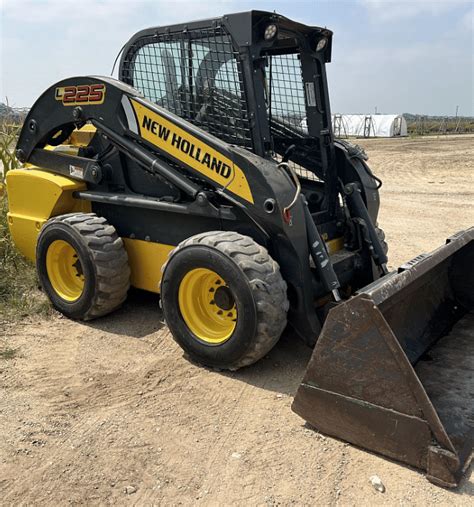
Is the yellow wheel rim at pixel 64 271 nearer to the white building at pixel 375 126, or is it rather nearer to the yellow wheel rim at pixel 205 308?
the yellow wheel rim at pixel 205 308

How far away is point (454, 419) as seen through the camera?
294 centimetres

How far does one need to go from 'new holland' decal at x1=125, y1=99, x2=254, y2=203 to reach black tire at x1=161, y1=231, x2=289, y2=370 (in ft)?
1.14

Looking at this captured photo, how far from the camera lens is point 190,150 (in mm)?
3914

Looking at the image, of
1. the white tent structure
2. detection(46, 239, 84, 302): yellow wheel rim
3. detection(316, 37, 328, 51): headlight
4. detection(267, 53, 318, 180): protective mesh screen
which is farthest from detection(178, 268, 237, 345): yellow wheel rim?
the white tent structure

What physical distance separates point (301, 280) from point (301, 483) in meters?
1.32

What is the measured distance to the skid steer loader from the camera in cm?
285

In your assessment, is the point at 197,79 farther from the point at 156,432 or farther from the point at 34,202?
the point at 156,432

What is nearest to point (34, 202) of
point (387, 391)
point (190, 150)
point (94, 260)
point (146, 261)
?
point (94, 260)

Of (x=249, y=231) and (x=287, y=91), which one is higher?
(x=287, y=91)

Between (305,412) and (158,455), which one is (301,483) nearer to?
(305,412)

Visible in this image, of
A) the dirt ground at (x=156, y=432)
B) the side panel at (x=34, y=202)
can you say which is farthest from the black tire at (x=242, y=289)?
the side panel at (x=34, y=202)

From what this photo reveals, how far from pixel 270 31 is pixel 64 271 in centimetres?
260

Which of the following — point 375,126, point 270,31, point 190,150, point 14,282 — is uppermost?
point 270,31

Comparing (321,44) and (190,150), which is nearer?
(190,150)
